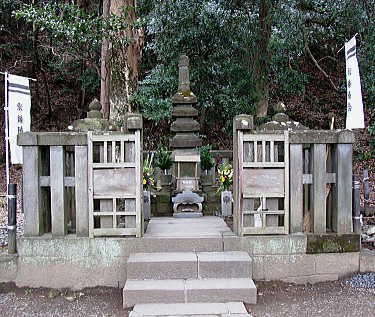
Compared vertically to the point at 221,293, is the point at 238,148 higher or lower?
higher

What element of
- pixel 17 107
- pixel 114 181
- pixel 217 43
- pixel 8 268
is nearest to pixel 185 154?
pixel 17 107

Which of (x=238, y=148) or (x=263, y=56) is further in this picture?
(x=263, y=56)

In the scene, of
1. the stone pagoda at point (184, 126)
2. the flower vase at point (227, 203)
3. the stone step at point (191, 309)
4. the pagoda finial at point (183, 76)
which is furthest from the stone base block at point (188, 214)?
the stone step at point (191, 309)

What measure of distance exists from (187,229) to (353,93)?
3294 mm

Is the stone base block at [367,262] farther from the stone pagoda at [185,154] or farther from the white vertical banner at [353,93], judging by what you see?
the stone pagoda at [185,154]

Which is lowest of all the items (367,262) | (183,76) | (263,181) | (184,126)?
(367,262)

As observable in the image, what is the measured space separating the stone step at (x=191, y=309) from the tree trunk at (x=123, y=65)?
599 cm

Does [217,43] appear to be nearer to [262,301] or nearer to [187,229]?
[187,229]

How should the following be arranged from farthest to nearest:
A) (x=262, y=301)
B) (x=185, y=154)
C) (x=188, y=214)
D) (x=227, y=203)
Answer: (x=185, y=154)
(x=188, y=214)
(x=227, y=203)
(x=262, y=301)

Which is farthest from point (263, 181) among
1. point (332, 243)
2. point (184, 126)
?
point (184, 126)

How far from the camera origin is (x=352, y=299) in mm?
4215

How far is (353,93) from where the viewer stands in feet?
21.6

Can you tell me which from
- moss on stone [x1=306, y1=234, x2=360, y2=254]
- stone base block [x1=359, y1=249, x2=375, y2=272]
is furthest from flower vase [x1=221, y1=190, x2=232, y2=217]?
stone base block [x1=359, y1=249, x2=375, y2=272]

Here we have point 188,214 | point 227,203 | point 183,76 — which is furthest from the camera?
point 183,76
